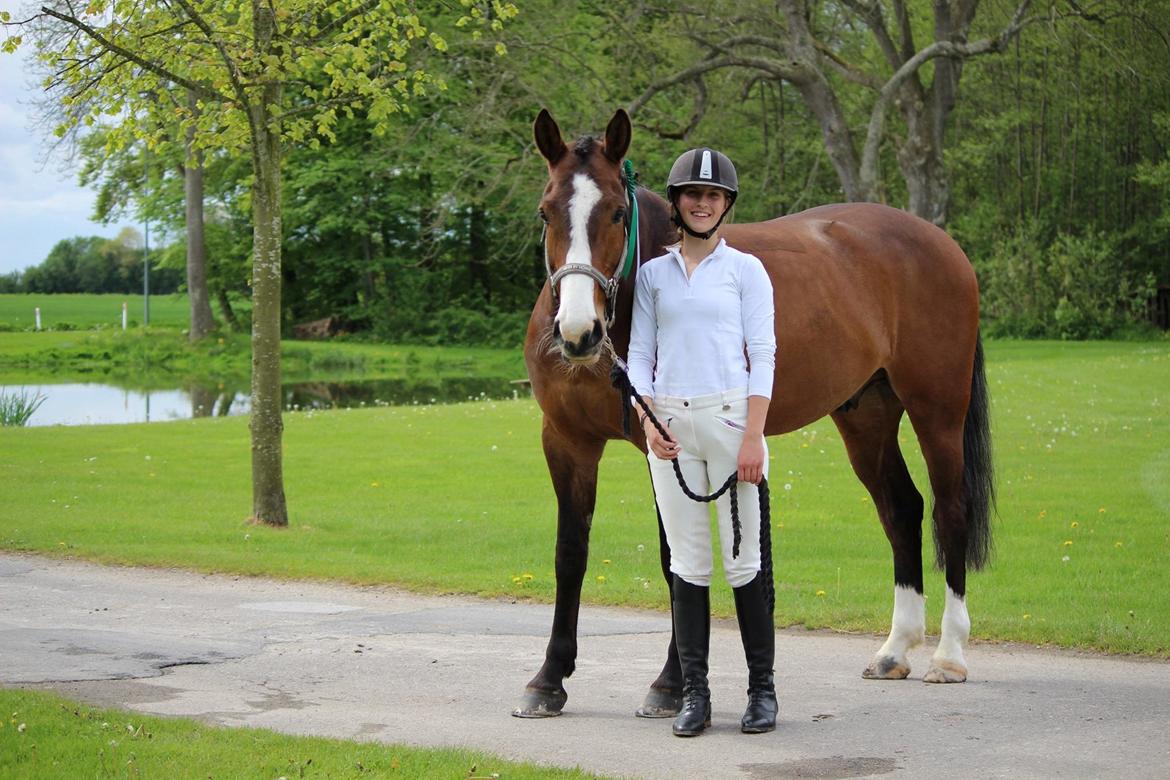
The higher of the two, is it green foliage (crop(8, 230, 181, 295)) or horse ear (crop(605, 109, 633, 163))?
green foliage (crop(8, 230, 181, 295))

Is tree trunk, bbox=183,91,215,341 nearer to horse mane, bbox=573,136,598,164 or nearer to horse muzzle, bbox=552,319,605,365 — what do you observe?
horse mane, bbox=573,136,598,164

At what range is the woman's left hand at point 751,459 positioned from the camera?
5098mm

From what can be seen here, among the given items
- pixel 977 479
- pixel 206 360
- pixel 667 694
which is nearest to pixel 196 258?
pixel 206 360

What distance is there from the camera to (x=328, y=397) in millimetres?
30094

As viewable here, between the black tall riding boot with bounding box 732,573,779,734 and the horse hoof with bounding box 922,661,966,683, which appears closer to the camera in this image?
the black tall riding boot with bounding box 732,573,779,734

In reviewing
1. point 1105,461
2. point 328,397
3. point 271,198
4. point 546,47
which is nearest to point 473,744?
point 271,198

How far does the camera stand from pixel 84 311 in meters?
63.7

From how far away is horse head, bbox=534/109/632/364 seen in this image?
4.80 metres

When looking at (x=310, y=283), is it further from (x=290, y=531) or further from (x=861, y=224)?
(x=861, y=224)

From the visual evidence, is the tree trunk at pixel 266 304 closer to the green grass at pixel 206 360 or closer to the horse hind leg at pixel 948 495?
the horse hind leg at pixel 948 495

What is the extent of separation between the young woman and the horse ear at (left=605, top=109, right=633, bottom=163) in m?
0.25

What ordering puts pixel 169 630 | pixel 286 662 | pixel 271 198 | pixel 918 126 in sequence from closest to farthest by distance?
1. pixel 286 662
2. pixel 169 630
3. pixel 271 198
4. pixel 918 126

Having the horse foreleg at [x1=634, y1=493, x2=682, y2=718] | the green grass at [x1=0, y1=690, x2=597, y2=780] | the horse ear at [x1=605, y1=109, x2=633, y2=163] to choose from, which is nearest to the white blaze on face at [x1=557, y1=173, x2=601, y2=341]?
the horse ear at [x1=605, y1=109, x2=633, y2=163]

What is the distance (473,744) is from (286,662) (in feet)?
6.09
